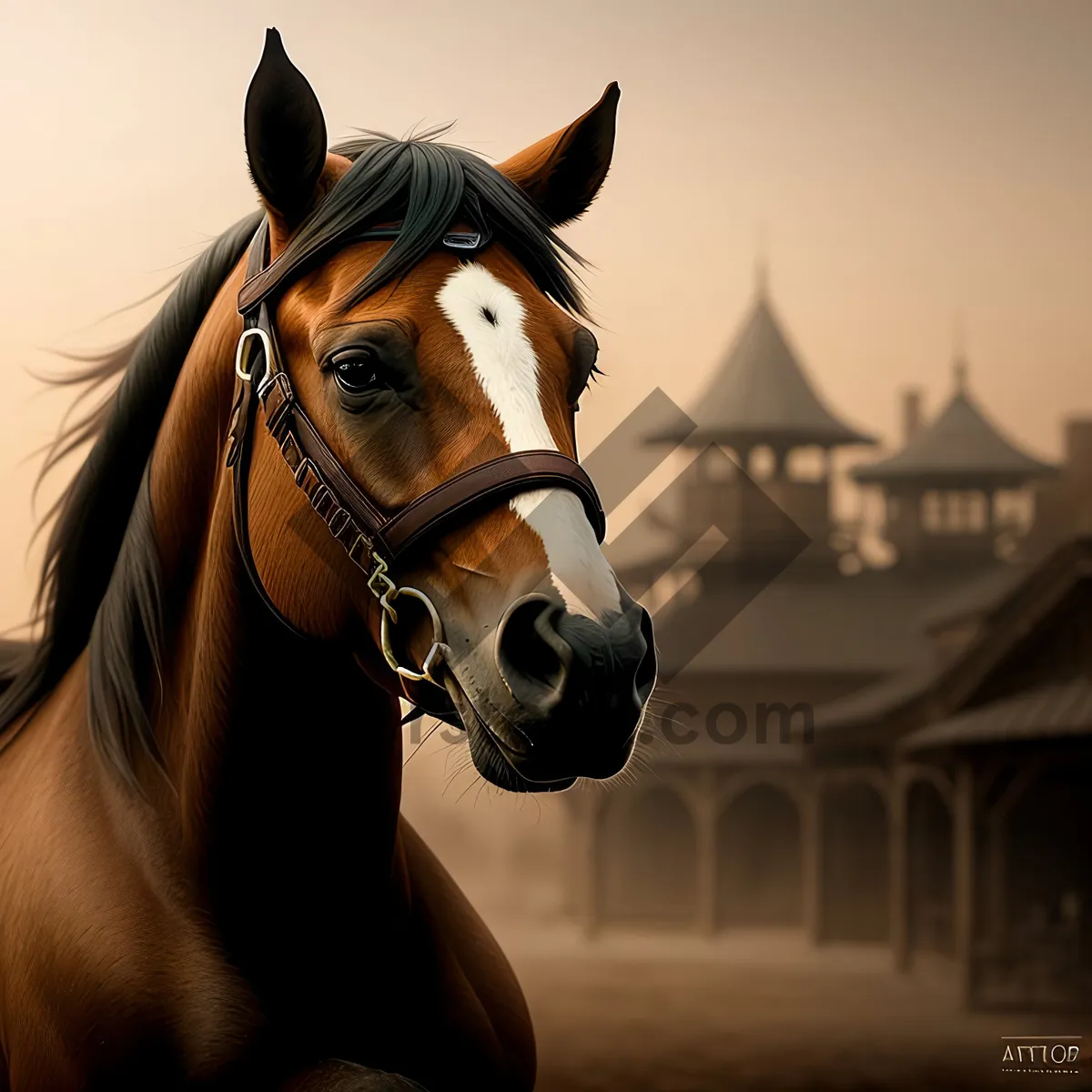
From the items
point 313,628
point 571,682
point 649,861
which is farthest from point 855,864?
point 571,682

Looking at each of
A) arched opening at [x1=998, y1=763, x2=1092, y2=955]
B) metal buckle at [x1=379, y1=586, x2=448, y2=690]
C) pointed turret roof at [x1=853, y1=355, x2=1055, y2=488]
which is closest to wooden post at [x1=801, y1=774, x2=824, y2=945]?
arched opening at [x1=998, y1=763, x2=1092, y2=955]

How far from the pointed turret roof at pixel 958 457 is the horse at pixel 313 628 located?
18.1m

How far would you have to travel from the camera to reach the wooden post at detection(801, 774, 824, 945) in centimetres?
→ 1589

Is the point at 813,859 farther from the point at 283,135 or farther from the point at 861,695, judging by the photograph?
the point at 283,135

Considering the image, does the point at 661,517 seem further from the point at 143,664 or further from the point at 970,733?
the point at 143,664

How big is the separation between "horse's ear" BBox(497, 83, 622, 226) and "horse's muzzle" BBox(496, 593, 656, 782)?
2.52 feet

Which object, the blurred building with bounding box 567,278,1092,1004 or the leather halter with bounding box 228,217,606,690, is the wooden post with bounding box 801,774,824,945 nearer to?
the blurred building with bounding box 567,278,1092,1004

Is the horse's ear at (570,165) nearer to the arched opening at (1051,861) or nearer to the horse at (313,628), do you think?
the horse at (313,628)

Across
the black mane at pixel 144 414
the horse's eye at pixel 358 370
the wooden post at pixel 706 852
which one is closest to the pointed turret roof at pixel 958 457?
the wooden post at pixel 706 852

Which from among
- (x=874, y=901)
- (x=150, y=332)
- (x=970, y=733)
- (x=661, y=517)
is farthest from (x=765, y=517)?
(x=150, y=332)

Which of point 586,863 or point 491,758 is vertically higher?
point 491,758

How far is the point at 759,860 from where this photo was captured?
16766 mm

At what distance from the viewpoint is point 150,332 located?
1.97m

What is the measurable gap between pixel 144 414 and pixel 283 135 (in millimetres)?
587
